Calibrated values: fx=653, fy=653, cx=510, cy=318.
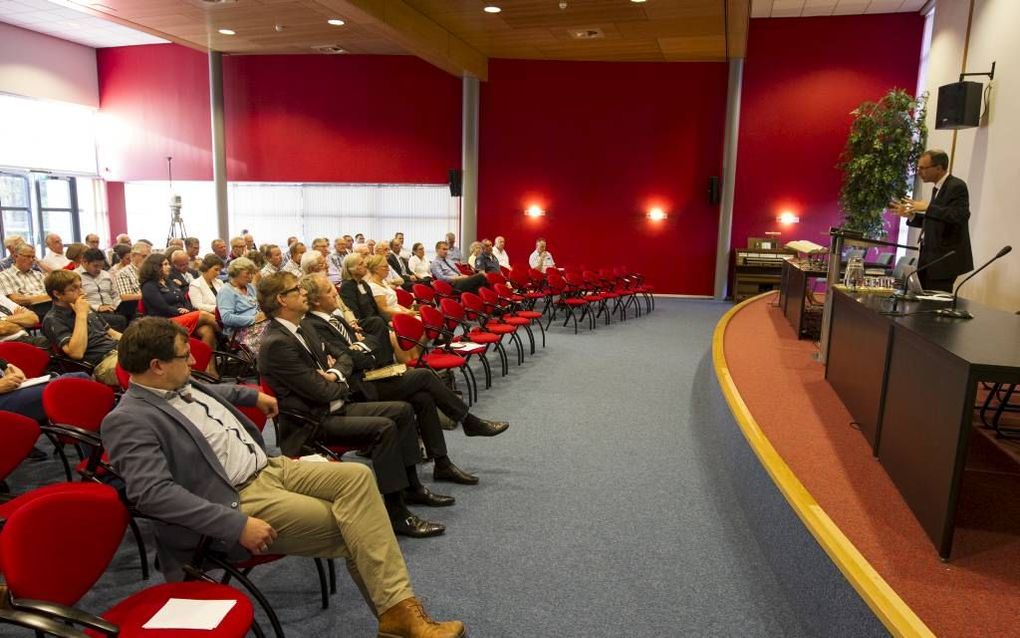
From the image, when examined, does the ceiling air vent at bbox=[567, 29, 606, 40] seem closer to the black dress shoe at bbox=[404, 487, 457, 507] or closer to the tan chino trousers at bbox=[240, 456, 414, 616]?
the black dress shoe at bbox=[404, 487, 457, 507]

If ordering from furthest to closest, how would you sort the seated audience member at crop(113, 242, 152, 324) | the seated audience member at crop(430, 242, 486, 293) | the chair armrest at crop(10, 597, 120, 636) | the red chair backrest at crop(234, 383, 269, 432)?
the seated audience member at crop(430, 242, 486, 293) → the seated audience member at crop(113, 242, 152, 324) → the red chair backrest at crop(234, 383, 269, 432) → the chair armrest at crop(10, 597, 120, 636)

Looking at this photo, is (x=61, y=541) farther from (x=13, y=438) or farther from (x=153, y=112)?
(x=153, y=112)

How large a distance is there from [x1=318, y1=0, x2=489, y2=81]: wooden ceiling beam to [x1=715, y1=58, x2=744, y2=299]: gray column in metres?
4.83

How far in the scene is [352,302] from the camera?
17.5 feet

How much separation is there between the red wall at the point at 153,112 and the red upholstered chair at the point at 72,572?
13819 mm

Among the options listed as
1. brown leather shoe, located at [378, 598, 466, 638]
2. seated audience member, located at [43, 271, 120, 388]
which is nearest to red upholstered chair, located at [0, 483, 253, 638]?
brown leather shoe, located at [378, 598, 466, 638]

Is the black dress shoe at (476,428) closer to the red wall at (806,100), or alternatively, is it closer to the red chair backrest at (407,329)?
the red chair backrest at (407,329)

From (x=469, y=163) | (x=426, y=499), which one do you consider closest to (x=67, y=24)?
(x=469, y=163)

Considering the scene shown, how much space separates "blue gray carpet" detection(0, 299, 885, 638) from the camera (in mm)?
2564

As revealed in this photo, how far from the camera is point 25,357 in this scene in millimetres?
3676

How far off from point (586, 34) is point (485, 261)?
417 centimetres

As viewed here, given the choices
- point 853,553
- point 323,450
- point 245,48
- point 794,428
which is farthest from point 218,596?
point 245,48

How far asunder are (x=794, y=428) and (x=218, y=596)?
3.14 m

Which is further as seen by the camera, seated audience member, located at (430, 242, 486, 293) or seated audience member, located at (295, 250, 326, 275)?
seated audience member, located at (430, 242, 486, 293)
